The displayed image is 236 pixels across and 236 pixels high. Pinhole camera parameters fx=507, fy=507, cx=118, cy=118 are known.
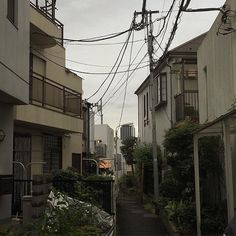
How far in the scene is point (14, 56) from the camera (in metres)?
11.4

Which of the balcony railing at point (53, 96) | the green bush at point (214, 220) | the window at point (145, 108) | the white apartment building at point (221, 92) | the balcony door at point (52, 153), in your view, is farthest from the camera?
the window at point (145, 108)

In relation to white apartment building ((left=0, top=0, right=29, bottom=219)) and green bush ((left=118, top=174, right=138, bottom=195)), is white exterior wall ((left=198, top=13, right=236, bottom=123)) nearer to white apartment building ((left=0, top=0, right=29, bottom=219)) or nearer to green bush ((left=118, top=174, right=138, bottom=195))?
white apartment building ((left=0, top=0, right=29, bottom=219))

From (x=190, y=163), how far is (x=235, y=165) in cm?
337

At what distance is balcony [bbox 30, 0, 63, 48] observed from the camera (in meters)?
18.3

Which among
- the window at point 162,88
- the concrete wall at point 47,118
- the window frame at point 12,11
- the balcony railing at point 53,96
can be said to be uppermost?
the window at point 162,88

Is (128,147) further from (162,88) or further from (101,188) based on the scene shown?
(101,188)

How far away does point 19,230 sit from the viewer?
6957mm

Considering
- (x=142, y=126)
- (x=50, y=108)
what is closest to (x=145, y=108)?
(x=142, y=126)

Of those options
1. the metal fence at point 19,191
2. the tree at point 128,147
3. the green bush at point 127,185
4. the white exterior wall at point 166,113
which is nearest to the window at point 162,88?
the white exterior wall at point 166,113

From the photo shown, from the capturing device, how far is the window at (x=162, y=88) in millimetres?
26281

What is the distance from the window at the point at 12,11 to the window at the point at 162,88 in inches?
589

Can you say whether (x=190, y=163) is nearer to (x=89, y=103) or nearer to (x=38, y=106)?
(x=38, y=106)

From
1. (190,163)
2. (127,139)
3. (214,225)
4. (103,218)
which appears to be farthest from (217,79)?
(127,139)

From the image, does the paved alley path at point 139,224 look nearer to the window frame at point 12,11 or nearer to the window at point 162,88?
the window frame at point 12,11
